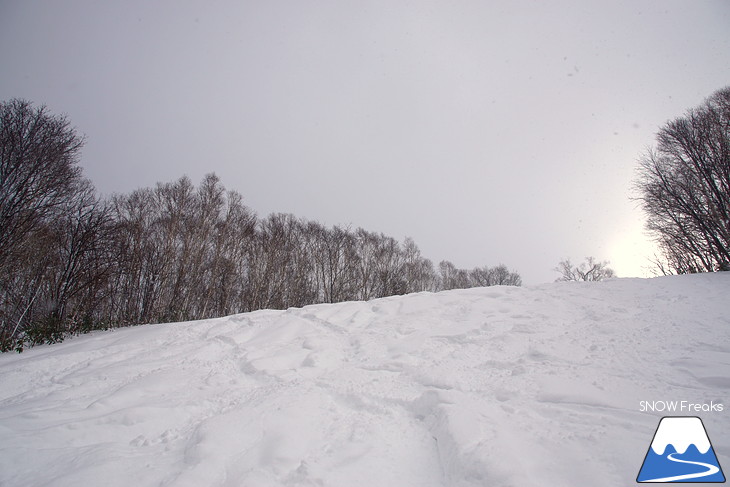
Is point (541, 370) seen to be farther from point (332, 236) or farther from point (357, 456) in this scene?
point (332, 236)

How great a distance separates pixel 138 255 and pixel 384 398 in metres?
18.1

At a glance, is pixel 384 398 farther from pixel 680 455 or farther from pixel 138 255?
pixel 138 255

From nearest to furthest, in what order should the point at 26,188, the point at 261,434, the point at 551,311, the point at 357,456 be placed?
the point at 357,456 → the point at 261,434 → the point at 551,311 → the point at 26,188

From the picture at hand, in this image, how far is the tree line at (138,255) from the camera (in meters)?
8.94

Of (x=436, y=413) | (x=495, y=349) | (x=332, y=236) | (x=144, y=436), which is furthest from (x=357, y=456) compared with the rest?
(x=332, y=236)

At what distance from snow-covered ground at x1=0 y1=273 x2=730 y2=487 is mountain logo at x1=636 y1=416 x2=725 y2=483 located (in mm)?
75

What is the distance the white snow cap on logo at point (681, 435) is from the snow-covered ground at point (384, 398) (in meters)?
0.08

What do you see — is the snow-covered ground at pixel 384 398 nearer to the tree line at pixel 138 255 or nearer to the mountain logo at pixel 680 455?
the mountain logo at pixel 680 455

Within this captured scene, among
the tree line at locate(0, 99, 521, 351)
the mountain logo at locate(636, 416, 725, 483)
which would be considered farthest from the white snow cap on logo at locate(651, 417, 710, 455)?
the tree line at locate(0, 99, 521, 351)

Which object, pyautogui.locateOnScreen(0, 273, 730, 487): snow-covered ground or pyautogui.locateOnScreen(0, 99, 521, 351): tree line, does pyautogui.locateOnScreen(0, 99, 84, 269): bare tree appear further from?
pyautogui.locateOnScreen(0, 273, 730, 487): snow-covered ground

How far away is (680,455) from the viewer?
2.12m

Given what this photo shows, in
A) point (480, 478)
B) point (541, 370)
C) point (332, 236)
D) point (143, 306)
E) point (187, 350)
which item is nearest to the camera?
point (480, 478)

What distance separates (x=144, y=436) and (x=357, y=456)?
7.64 feet

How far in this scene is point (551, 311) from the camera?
19.2 feet
